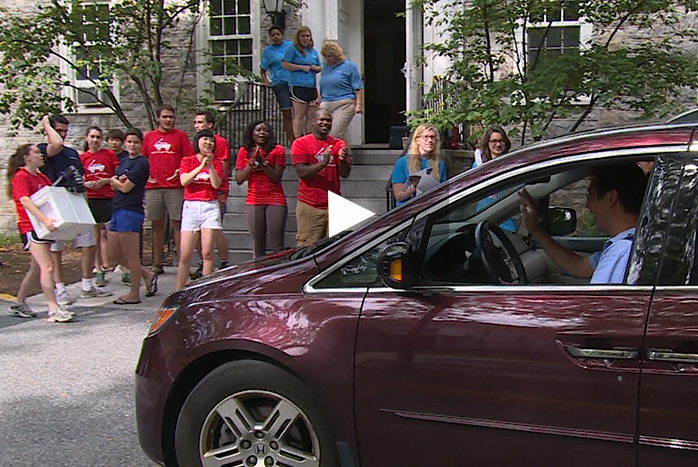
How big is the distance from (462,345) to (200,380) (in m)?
1.32

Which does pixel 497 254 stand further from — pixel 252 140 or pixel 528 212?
pixel 252 140

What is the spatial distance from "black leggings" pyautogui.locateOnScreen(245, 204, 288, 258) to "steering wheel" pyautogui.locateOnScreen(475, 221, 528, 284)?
5.57 m

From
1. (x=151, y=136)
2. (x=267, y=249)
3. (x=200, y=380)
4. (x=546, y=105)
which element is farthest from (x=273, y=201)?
(x=200, y=380)

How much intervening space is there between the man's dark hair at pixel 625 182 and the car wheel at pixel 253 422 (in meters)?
1.54

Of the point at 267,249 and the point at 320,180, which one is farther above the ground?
the point at 320,180

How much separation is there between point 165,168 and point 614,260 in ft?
25.1

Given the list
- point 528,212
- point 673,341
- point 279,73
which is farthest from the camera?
point 279,73

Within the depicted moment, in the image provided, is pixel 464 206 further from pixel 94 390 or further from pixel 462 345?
pixel 94 390

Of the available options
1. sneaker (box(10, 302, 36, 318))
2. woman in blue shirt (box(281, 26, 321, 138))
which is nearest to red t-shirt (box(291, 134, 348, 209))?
sneaker (box(10, 302, 36, 318))

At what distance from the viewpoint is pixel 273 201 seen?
902 cm

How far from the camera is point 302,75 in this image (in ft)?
38.2

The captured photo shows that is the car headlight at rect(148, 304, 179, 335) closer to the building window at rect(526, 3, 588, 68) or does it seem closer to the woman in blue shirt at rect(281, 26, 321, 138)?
the building window at rect(526, 3, 588, 68)

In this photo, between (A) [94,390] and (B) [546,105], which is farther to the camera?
(B) [546,105]

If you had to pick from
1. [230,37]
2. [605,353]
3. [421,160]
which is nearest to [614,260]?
[605,353]
